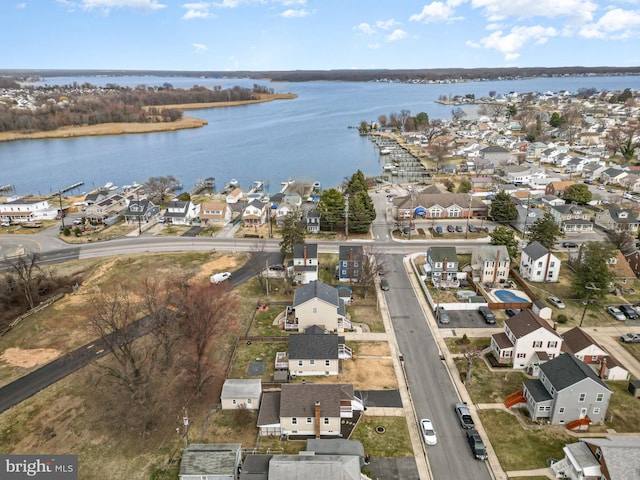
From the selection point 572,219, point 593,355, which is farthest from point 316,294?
point 572,219

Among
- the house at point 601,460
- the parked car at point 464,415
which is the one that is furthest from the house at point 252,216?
the house at point 601,460

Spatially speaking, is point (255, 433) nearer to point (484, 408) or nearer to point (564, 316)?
point (484, 408)

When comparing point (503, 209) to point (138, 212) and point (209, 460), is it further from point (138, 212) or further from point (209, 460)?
point (138, 212)

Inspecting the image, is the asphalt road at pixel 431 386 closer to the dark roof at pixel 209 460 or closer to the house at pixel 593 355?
the house at pixel 593 355

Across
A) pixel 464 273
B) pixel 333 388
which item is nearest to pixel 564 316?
pixel 464 273

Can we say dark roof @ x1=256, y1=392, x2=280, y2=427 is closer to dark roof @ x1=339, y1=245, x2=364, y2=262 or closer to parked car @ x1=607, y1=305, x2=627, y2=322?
dark roof @ x1=339, y1=245, x2=364, y2=262
